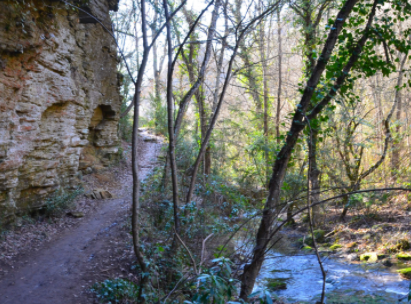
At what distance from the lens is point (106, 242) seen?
7.17 metres

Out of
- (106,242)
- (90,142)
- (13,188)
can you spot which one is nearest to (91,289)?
(106,242)

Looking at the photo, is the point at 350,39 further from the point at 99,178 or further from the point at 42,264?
the point at 99,178

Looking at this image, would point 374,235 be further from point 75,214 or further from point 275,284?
point 75,214

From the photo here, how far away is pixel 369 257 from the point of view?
28.3 ft

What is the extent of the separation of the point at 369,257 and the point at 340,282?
1.74 m

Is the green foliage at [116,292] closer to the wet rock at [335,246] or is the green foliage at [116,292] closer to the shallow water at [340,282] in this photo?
the shallow water at [340,282]

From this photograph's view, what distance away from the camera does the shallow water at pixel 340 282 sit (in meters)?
6.74

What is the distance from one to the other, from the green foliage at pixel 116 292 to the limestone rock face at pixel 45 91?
3.69 meters

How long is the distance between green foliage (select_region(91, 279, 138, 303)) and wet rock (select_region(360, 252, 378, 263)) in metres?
6.92

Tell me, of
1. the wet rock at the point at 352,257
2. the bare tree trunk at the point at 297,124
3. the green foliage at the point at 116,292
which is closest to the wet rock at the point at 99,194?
the green foliage at the point at 116,292

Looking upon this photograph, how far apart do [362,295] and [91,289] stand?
5.94 m

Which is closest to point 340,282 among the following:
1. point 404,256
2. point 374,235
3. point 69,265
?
point 404,256

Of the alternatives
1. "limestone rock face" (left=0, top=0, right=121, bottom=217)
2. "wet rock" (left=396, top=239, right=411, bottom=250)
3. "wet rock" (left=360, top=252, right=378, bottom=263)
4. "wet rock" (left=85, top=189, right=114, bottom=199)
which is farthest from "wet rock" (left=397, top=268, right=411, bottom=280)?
"limestone rock face" (left=0, top=0, right=121, bottom=217)

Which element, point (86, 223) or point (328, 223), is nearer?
point (86, 223)
